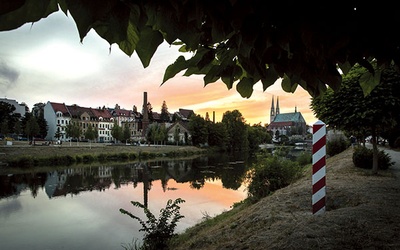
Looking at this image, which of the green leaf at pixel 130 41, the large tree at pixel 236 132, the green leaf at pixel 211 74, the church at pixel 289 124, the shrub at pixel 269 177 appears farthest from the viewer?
the church at pixel 289 124

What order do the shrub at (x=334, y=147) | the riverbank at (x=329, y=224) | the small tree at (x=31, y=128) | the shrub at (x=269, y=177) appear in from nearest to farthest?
1. the riverbank at (x=329, y=224)
2. the shrub at (x=269, y=177)
3. the shrub at (x=334, y=147)
4. the small tree at (x=31, y=128)

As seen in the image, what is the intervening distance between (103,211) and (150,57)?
48.9ft

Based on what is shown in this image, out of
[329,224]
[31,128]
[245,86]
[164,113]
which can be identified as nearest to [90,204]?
[329,224]

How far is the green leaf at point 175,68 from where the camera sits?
1584 millimetres

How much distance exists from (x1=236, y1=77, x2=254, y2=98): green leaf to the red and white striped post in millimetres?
3174

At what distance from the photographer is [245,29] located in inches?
53.6

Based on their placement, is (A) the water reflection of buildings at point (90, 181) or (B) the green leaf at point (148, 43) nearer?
(B) the green leaf at point (148, 43)

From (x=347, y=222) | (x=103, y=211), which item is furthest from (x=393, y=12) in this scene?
(x=103, y=211)

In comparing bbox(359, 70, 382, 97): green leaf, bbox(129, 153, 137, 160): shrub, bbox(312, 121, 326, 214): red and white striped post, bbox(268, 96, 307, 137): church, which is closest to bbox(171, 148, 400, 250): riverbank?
bbox(312, 121, 326, 214): red and white striped post

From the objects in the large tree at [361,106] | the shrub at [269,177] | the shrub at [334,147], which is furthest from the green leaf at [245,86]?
the shrub at [334,147]

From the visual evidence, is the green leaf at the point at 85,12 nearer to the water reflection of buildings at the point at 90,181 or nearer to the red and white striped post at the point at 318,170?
the red and white striped post at the point at 318,170

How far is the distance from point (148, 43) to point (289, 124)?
491 feet

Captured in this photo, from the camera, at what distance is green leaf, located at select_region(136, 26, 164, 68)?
125 centimetres

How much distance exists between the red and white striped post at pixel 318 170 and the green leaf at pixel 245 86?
3.17 metres
